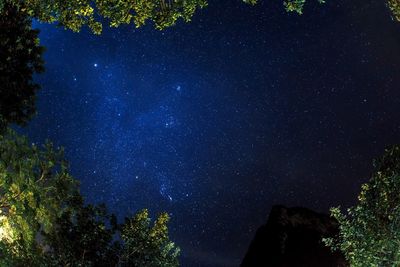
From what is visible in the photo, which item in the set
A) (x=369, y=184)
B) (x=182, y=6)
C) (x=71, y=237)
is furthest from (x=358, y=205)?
(x=71, y=237)

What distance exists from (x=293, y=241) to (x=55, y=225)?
2090 cm

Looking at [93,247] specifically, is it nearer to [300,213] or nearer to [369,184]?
[369,184]

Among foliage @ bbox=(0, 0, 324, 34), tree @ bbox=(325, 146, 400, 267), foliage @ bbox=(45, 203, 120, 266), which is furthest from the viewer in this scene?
foliage @ bbox=(45, 203, 120, 266)

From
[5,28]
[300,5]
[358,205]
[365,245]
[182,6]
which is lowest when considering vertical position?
[365,245]

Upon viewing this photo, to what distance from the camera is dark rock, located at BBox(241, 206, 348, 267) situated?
32.9 metres

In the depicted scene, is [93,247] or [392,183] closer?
[392,183]

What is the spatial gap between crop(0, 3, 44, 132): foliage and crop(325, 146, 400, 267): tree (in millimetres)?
15518

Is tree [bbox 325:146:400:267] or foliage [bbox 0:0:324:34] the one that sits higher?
foliage [bbox 0:0:324:34]

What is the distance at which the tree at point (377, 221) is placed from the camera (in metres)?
17.4

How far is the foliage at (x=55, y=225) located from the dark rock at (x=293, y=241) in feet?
35.2

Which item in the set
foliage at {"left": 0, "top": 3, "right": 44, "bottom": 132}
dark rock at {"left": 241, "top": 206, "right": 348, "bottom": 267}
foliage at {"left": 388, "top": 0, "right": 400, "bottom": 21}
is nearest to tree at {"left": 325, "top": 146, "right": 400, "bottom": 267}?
foliage at {"left": 388, "top": 0, "right": 400, "bottom": 21}

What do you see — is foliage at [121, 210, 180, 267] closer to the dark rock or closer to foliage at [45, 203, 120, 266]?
foliage at [45, 203, 120, 266]

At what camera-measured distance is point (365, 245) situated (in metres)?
18.1

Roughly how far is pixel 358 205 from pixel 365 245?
2.01 m
